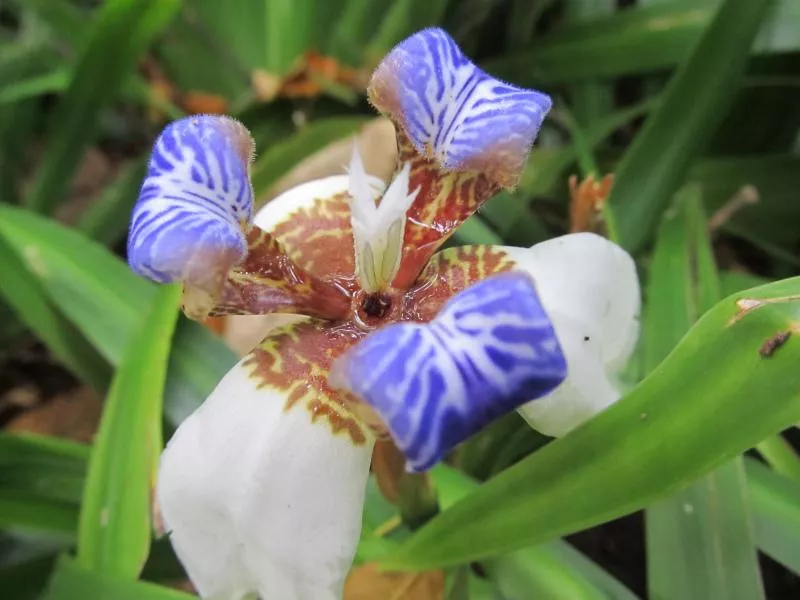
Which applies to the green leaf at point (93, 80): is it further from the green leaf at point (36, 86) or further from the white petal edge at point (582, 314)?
the white petal edge at point (582, 314)

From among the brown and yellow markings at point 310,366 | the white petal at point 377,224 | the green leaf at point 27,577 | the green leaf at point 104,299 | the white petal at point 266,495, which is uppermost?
the white petal at point 377,224

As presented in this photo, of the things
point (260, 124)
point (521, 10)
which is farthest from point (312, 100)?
point (521, 10)

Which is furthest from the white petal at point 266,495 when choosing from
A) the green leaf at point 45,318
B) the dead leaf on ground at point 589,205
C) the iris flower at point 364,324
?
the green leaf at point 45,318

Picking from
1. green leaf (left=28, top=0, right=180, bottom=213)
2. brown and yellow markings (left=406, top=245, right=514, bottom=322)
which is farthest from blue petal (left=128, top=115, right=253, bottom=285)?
green leaf (left=28, top=0, right=180, bottom=213)

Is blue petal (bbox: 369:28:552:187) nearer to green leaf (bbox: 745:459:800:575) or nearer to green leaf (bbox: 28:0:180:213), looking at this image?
green leaf (bbox: 745:459:800:575)

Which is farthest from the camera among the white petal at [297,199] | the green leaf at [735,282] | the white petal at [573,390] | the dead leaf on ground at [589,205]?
the green leaf at [735,282]

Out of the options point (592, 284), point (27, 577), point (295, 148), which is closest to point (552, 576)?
point (592, 284)
